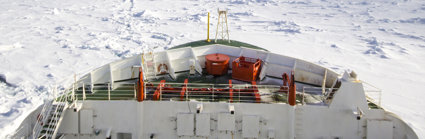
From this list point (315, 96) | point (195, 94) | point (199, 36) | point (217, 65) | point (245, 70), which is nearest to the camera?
point (195, 94)

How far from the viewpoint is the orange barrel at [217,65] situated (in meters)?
10.2

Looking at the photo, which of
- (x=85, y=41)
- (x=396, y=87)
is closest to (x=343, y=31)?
(x=396, y=87)

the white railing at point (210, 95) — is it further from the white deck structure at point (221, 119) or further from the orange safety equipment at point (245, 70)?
the orange safety equipment at point (245, 70)

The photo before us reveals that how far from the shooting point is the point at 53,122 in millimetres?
7488

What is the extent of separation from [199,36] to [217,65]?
17.0 metres

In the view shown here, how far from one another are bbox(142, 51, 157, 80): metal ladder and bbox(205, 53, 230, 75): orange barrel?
164 centimetres

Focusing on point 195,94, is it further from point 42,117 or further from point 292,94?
point 42,117

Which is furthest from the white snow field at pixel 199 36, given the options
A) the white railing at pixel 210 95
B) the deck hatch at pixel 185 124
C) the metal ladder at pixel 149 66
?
the deck hatch at pixel 185 124

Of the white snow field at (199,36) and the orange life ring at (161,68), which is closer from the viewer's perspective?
the orange life ring at (161,68)

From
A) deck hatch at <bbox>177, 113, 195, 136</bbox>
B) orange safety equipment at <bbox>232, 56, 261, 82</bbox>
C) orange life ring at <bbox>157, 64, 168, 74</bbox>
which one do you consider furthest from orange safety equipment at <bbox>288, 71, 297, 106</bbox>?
orange life ring at <bbox>157, 64, 168, 74</bbox>

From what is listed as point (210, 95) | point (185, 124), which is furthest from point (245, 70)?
point (185, 124)

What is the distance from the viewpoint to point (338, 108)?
7645 millimetres

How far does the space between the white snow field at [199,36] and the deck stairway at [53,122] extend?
365 cm

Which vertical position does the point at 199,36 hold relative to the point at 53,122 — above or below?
above
